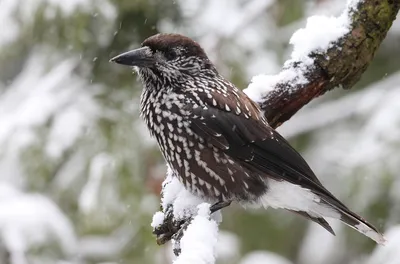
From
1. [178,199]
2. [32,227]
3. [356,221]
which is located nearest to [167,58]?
[178,199]

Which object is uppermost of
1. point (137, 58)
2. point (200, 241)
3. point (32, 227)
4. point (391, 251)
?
point (32, 227)

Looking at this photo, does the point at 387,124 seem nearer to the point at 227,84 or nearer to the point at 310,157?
the point at 227,84

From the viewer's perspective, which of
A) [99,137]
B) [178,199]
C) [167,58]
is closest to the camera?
[178,199]

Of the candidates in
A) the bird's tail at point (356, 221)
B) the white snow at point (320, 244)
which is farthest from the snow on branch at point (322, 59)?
the white snow at point (320, 244)

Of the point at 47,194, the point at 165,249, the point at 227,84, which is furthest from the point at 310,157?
the point at 227,84

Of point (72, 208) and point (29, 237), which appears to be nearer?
point (29, 237)

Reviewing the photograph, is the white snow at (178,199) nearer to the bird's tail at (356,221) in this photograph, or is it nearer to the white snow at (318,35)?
the bird's tail at (356,221)

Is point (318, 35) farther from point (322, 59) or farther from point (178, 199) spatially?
point (178, 199)

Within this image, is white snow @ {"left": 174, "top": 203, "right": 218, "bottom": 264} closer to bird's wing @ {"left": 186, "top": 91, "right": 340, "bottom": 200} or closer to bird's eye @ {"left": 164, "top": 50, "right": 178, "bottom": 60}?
bird's wing @ {"left": 186, "top": 91, "right": 340, "bottom": 200}

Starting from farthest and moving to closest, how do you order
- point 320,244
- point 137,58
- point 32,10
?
point 320,244
point 32,10
point 137,58
